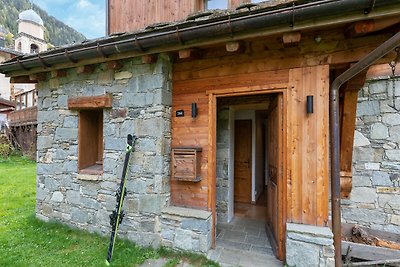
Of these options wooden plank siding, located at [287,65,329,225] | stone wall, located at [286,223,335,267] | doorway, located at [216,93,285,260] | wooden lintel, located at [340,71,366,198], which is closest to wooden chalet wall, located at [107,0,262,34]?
doorway, located at [216,93,285,260]

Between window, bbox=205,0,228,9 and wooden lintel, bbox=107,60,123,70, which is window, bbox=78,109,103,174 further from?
window, bbox=205,0,228,9

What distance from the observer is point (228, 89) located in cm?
327

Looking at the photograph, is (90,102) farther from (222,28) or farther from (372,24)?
(372,24)

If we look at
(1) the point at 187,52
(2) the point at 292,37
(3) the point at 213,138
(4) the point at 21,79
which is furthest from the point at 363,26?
(4) the point at 21,79

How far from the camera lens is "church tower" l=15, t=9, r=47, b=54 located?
89.0 feet

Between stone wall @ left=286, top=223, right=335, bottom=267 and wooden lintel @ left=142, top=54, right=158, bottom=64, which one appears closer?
stone wall @ left=286, top=223, right=335, bottom=267

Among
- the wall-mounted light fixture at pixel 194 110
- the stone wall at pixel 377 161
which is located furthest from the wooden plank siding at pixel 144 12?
the stone wall at pixel 377 161

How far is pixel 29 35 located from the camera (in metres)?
27.2

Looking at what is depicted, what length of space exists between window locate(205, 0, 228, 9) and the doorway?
176cm

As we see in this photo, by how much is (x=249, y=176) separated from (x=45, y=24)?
201 ft

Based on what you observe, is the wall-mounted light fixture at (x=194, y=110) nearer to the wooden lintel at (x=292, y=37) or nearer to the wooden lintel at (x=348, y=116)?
the wooden lintel at (x=292, y=37)

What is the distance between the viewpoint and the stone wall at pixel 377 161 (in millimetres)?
3943

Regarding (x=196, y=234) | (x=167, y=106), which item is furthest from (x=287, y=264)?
(x=167, y=106)

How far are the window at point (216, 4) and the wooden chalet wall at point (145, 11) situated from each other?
0.32ft
